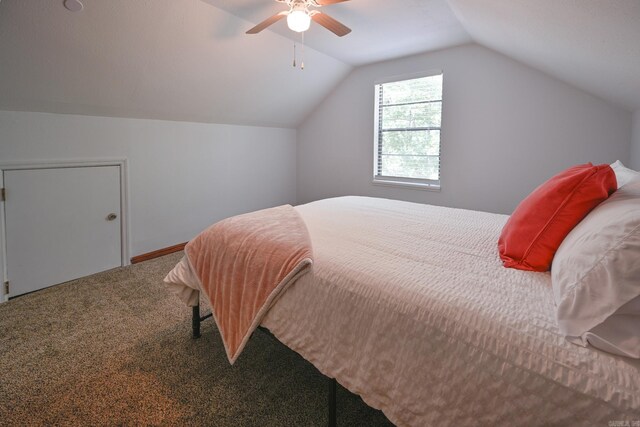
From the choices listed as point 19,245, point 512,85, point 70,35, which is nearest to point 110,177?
point 19,245

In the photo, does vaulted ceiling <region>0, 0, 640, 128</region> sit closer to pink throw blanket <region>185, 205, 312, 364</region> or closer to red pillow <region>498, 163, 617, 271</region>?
red pillow <region>498, 163, 617, 271</region>

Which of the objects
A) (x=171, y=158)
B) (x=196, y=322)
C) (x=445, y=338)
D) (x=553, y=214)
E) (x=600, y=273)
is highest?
(x=171, y=158)

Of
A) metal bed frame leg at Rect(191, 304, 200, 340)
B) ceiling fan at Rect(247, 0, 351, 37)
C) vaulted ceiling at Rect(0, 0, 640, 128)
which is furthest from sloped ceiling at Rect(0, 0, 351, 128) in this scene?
metal bed frame leg at Rect(191, 304, 200, 340)

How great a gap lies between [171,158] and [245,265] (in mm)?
2426

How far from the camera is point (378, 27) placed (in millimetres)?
2861

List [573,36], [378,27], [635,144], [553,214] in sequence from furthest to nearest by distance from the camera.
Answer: [378,27] → [635,144] → [573,36] → [553,214]

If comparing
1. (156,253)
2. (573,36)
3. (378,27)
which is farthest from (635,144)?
(156,253)

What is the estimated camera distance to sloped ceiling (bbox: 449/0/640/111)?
1462 mm

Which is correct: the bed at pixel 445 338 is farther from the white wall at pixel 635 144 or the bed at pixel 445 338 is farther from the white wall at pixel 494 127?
the white wall at pixel 494 127

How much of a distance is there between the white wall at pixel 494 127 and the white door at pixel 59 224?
9.27 feet

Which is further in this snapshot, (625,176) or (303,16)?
(303,16)

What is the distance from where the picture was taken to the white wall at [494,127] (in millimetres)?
2852

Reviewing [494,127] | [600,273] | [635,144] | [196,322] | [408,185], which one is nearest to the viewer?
[600,273]

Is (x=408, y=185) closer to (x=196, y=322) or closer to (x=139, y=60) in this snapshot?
(x=196, y=322)
